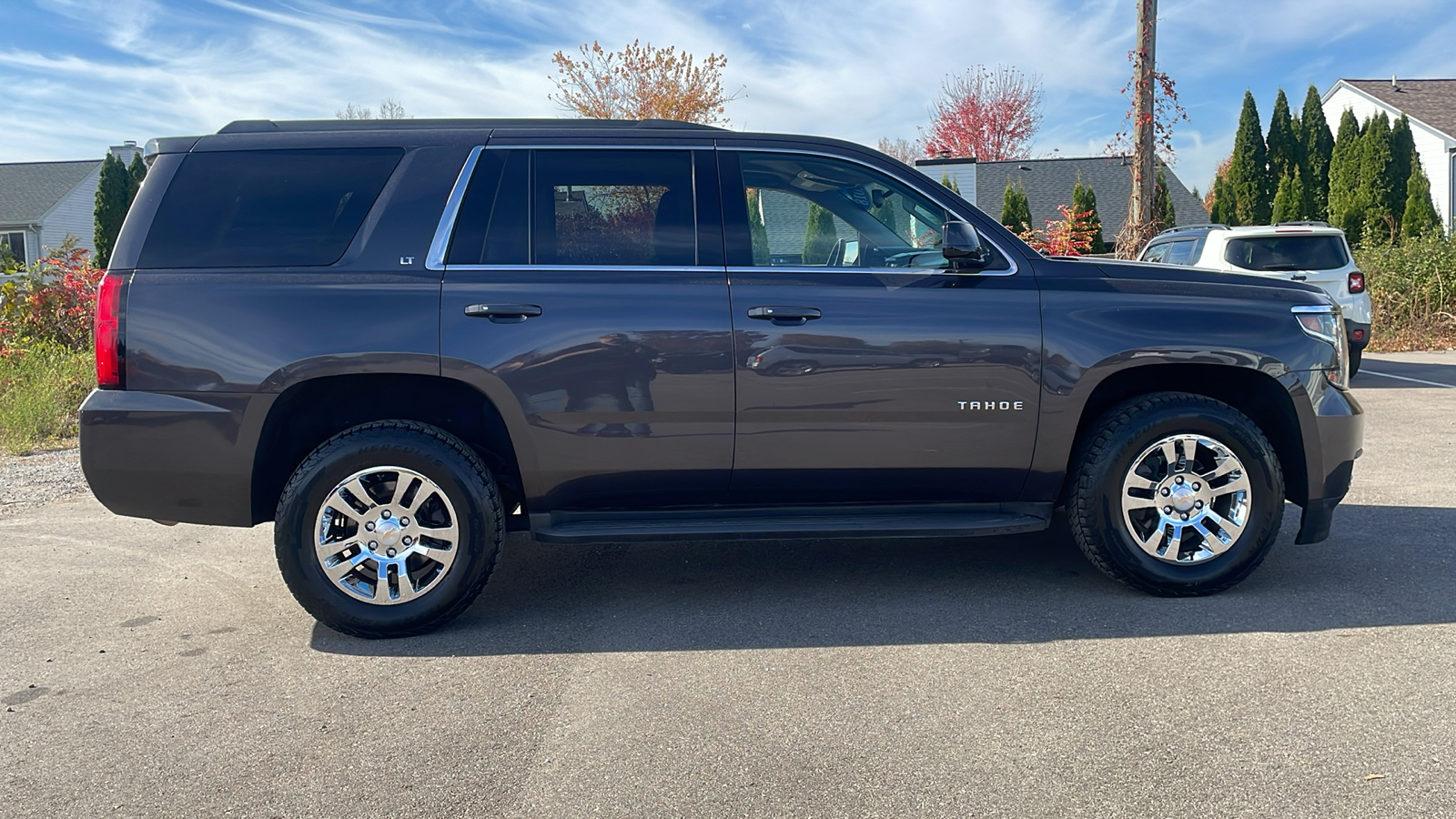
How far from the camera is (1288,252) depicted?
40.7 feet

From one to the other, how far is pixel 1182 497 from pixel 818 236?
185cm

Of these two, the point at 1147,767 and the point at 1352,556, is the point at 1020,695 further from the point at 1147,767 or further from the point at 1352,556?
the point at 1352,556

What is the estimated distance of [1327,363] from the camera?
15.5 feet

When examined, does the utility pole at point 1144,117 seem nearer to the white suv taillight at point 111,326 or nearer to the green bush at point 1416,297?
the green bush at point 1416,297

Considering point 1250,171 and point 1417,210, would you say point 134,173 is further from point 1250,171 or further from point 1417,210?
point 1417,210

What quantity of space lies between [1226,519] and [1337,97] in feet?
143

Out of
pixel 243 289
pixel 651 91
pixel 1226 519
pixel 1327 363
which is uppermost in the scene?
pixel 651 91

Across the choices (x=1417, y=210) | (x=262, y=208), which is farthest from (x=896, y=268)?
(x=1417, y=210)

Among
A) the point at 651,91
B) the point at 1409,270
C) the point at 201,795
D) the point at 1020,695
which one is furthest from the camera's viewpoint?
the point at 651,91

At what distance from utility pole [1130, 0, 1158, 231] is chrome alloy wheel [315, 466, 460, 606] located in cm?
1329

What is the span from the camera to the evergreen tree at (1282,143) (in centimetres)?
3231

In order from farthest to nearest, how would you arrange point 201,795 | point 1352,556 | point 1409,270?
point 1409,270 → point 1352,556 → point 201,795

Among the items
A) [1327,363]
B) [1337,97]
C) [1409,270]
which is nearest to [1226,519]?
[1327,363]

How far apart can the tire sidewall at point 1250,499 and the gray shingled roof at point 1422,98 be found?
3597 centimetres
